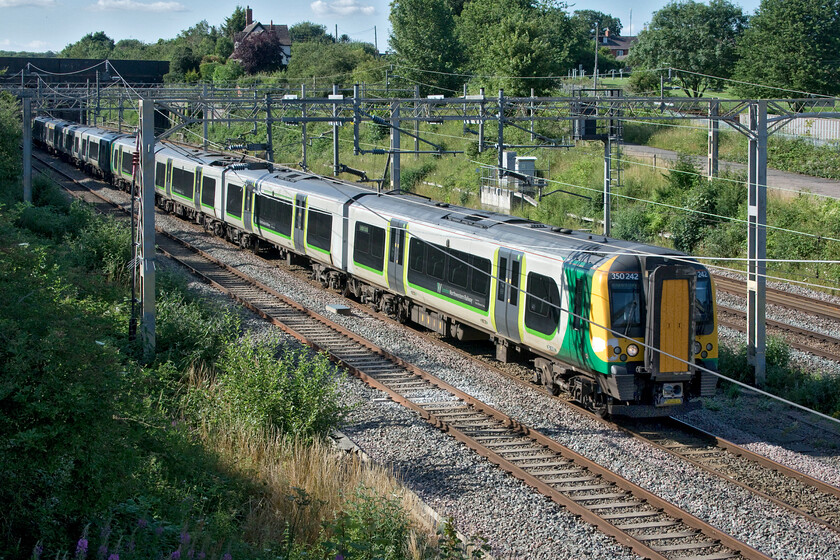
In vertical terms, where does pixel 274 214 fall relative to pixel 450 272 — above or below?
above

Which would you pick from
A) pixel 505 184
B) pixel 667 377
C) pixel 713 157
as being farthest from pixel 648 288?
pixel 505 184

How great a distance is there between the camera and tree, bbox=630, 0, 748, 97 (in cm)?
4950

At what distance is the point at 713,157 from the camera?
29.4m

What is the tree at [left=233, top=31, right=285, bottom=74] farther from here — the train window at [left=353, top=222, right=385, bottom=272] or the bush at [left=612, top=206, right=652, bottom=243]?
the train window at [left=353, top=222, right=385, bottom=272]

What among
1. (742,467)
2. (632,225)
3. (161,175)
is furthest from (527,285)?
(161,175)

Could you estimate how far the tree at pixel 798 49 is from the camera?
40250 mm

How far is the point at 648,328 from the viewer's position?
1129 cm

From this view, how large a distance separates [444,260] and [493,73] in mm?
32957

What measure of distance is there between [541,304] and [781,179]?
2363cm

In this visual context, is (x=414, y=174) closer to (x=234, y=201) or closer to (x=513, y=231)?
(x=234, y=201)

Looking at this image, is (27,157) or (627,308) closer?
(627,308)

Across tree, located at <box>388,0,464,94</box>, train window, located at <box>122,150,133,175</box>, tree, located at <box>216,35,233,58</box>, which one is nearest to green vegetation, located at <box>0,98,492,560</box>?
train window, located at <box>122,150,133,175</box>

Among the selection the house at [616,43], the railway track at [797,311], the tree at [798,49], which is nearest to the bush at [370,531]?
the railway track at [797,311]

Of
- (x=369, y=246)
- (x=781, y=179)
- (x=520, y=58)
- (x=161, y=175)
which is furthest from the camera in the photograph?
(x=520, y=58)
